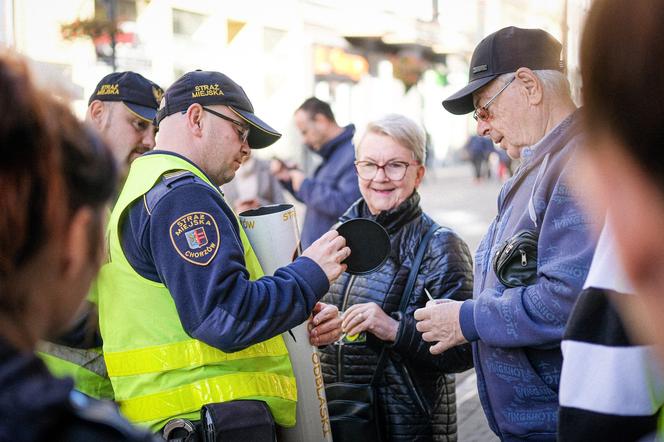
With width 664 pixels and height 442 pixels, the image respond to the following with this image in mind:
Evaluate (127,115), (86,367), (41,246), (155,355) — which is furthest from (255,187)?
(41,246)

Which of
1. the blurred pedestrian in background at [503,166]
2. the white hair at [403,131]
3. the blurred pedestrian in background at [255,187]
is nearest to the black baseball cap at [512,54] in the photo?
the white hair at [403,131]

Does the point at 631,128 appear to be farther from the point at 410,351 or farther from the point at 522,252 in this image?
the point at 410,351

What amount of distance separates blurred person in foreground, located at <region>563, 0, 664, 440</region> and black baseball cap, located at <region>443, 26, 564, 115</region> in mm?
1593

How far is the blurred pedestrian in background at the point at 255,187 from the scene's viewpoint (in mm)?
7953

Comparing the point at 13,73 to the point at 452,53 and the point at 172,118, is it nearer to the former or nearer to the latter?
the point at 172,118

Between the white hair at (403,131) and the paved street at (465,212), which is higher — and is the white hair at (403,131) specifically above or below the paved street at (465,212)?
above

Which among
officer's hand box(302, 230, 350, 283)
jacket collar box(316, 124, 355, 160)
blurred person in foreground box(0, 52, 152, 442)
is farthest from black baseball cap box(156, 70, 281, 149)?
jacket collar box(316, 124, 355, 160)

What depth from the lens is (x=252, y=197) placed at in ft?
26.0

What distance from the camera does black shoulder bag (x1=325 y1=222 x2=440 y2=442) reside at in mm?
3000

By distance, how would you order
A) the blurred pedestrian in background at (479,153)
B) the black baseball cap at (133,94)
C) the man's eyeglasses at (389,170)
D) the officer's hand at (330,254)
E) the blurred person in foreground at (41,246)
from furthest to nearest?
the blurred pedestrian in background at (479,153)
the black baseball cap at (133,94)
the man's eyeglasses at (389,170)
the officer's hand at (330,254)
the blurred person in foreground at (41,246)

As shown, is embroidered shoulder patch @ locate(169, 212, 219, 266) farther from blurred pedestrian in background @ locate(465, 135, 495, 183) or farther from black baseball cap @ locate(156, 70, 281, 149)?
blurred pedestrian in background @ locate(465, 135, 495, 183)

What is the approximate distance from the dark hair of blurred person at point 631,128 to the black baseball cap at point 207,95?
1.60 m

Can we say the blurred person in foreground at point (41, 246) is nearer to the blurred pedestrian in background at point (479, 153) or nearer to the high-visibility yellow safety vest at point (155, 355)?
the high-visibility yellow safety vest at point (155, 355)

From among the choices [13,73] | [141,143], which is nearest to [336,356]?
[141,143]
